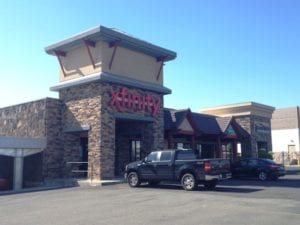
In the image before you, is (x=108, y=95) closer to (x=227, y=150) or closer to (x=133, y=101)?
(x=133, y=101)

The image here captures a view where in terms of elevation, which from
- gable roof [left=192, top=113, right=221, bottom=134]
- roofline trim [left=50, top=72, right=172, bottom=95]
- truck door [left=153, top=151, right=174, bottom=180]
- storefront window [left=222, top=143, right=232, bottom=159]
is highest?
roofline trim [left=50, top=72, right=172, bottom=95]

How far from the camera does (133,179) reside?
19953mm

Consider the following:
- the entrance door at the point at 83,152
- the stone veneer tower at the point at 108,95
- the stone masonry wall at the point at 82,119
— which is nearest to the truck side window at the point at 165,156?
the stone veneer tower at the point at 108,95

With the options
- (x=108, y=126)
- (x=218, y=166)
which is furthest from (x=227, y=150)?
(x=218, y=166)

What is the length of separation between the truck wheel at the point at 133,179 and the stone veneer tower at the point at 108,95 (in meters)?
2.99

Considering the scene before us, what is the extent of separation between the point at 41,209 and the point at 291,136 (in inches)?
2247

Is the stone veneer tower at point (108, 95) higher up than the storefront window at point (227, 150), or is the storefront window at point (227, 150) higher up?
the stone veneer tower at point (108, 95)

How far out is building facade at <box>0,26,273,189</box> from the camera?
23.2m

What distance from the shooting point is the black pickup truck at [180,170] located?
56.9ft

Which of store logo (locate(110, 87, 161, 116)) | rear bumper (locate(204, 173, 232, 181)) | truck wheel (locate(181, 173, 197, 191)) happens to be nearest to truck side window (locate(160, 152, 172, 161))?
truck wheel (locate(181, 173, 197, 191))

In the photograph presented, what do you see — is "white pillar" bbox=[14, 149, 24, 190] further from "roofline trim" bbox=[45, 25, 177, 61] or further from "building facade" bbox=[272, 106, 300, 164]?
"building facade" bbox=[272, 106, 300, 164]

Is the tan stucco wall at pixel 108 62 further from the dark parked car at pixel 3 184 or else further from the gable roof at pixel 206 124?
the dark parked car at pixel 3 184

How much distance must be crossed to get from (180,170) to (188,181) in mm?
708

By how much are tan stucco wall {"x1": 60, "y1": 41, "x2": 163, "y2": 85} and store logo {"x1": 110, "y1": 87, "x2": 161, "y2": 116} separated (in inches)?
52.5
